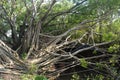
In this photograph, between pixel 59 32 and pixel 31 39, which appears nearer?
pixel 31 39

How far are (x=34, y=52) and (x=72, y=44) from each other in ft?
3.27

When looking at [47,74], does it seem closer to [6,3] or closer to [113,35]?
[113,35]

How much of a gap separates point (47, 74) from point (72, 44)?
127 centimetres

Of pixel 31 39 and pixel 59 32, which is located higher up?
pixel 31 39

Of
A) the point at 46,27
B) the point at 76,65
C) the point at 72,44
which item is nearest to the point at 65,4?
the point at 46,27

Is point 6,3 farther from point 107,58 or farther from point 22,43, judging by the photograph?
point 107,58

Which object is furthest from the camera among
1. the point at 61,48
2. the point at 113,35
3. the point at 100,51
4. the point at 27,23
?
the point at 27,23

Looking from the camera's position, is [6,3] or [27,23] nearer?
[6,3]

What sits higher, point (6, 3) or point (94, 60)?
point (6, 3)

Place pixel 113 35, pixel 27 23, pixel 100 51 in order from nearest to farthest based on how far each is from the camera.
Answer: pixel 113 35, pixel 100 51, pixel 27 23

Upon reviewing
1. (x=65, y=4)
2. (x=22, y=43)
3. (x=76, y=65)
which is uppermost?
(x=65, y=4)

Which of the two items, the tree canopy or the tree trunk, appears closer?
the tree canopy

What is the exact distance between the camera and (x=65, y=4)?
8.21 meters

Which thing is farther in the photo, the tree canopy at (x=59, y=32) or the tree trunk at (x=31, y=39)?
the tree trunk at (x=31, y=39)
